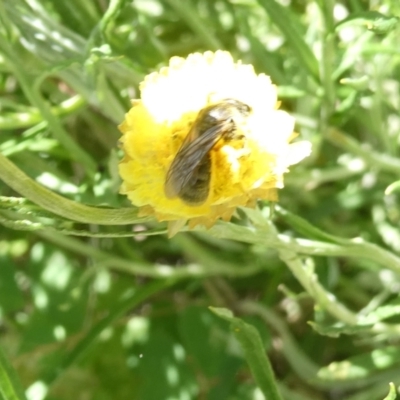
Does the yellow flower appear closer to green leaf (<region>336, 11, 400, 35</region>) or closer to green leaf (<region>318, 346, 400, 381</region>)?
green leaf (<region>336, 11, 400, 35</region>)

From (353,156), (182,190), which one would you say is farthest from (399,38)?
(182,190)

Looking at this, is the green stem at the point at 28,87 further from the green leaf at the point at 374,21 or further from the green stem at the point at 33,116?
the green leaf at the point at 374,21

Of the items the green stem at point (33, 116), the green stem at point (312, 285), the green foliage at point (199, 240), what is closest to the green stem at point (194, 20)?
the green foliage at point (199, 240)

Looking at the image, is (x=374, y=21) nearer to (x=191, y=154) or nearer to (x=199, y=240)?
(x=191, y=154)

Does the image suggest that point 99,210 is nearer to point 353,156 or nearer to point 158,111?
point 158,111

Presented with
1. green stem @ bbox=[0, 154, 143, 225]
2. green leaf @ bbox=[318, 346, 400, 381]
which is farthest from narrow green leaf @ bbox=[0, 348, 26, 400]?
green leaf @ bbox=[318, 346, 400, 381]

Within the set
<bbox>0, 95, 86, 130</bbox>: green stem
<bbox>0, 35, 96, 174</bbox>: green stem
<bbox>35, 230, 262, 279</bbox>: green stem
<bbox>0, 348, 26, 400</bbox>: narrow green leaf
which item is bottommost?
<bbox>35, 230, 262, 279</bbox>: green stem

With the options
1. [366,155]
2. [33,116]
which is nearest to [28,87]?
[33,116]

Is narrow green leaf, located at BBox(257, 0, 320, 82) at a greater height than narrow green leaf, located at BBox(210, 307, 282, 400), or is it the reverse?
narrow green leaf, located at BBox(257, 0, 320, 82)
